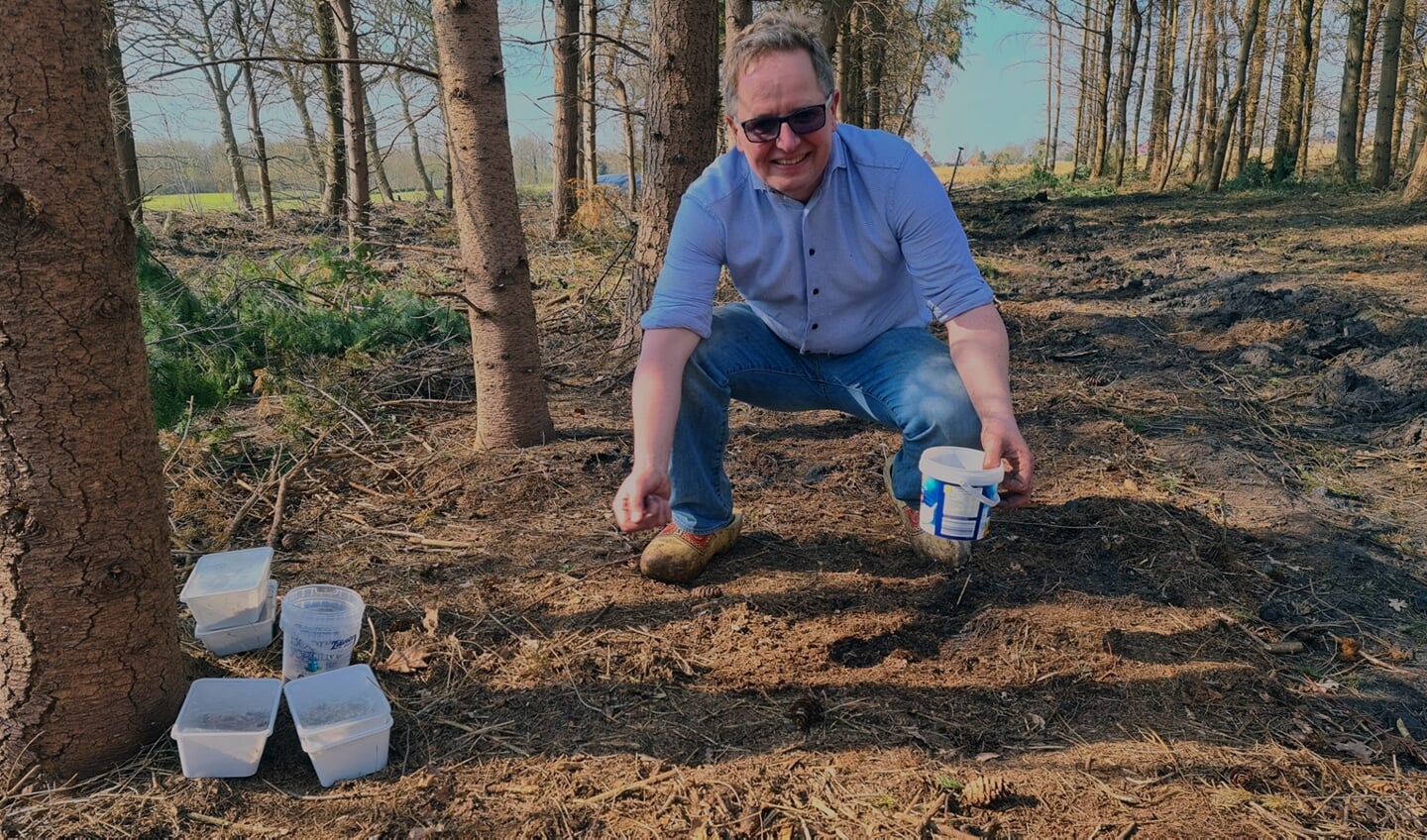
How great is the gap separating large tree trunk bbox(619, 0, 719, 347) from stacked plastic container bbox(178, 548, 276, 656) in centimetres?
319

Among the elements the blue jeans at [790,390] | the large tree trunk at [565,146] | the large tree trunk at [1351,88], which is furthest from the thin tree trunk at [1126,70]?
the blue jeans at [790,390]

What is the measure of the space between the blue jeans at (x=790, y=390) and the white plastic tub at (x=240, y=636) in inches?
49.4

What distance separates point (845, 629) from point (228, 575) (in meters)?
1.79

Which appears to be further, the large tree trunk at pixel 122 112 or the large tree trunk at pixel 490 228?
the large tree trunk at pixel 122 112

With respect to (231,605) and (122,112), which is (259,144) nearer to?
(122,112)

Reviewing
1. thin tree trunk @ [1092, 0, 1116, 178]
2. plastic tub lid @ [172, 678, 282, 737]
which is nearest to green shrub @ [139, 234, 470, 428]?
plastic tub lid @ [172, 678, 282, 737]

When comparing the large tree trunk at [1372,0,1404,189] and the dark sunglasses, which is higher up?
the large tree trunk at [1372,0,1404,189]

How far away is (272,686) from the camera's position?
2.20 metres

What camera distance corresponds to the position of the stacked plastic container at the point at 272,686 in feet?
6.55

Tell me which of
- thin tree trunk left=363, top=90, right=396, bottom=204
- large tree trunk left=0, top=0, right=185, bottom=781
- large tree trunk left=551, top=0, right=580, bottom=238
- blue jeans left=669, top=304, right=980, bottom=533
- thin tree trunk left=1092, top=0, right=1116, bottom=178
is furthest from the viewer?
thin tree trunk left=1092, top=0, right=1116, bottom=178

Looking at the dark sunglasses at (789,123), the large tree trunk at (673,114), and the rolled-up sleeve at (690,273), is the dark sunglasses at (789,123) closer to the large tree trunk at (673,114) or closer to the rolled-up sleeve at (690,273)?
the rolled-up sleeve at (690,273)

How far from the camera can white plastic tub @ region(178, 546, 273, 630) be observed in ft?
7.97

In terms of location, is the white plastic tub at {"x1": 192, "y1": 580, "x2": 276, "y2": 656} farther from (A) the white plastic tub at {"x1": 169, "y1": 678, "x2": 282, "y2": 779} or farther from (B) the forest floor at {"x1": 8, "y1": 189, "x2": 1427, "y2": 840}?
(A) the white plastic tub at {"x1": 169, "y1": 678, "x2": 282, "y2": 779}

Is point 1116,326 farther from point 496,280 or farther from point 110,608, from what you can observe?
point 110,608
